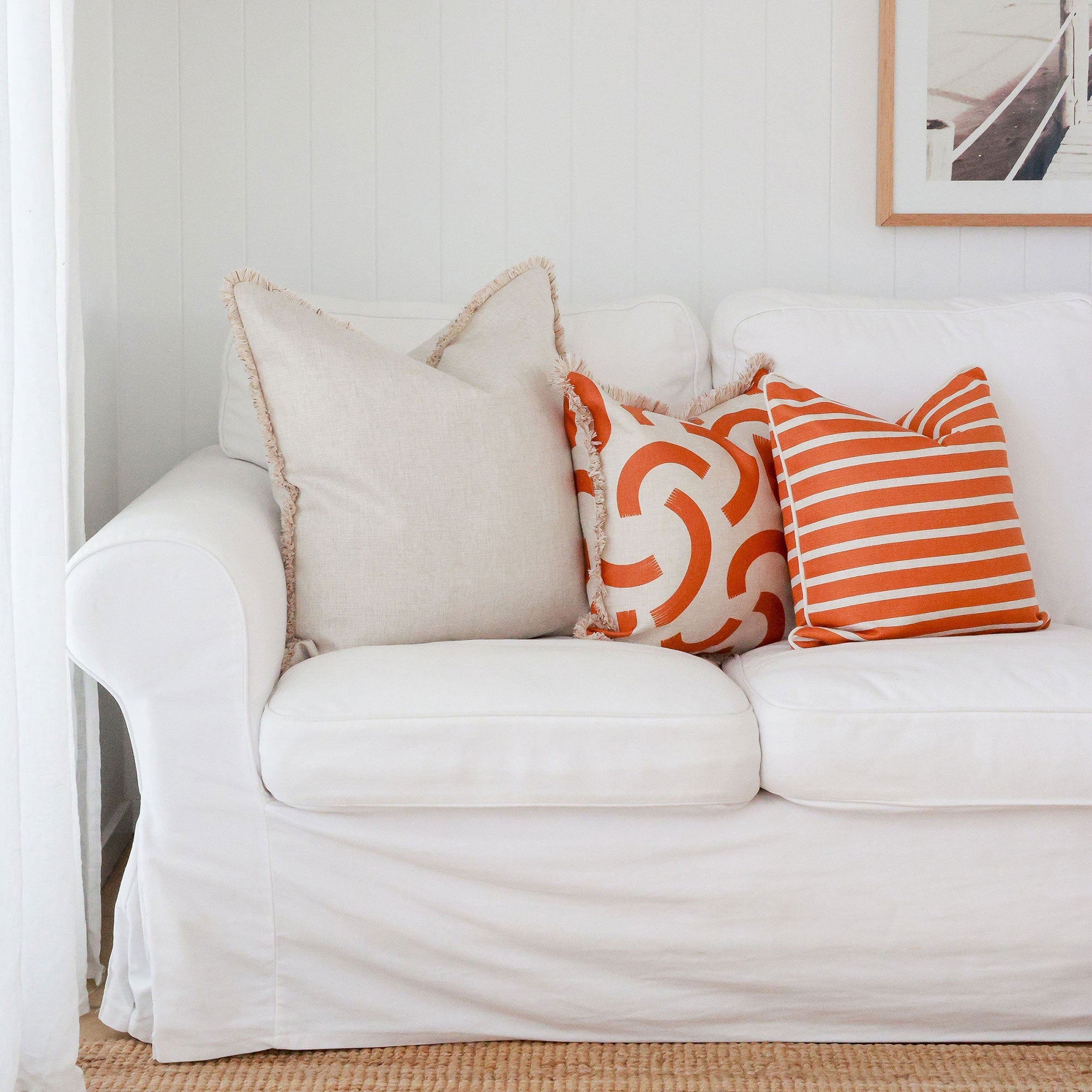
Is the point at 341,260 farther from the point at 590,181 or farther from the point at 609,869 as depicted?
the point at 609,869

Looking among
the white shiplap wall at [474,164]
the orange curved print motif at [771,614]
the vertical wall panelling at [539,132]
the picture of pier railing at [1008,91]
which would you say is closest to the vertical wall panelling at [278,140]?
the white shiplap wall at [474,164]

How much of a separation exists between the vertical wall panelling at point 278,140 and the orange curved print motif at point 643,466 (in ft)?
3.17

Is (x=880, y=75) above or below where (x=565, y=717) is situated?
above

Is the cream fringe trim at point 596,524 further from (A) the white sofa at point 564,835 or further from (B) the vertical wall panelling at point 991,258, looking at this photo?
(B) the vertical wall panelling at point 991,258

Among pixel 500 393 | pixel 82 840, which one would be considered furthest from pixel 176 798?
pixel 500 393

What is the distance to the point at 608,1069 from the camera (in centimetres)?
124

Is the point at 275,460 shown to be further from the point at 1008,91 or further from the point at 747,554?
the point at 1008,91

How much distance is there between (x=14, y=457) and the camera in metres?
1.06

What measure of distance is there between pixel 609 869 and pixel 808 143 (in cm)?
162

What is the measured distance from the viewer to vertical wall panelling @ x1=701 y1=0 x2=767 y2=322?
211cm

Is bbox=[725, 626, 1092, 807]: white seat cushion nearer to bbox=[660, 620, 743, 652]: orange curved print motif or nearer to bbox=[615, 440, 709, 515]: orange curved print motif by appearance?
bbox=[660, 620, 743, 652]: orange curved print motif

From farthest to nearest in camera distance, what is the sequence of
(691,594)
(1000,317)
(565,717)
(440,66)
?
(440,66), (1000,317), (691,594), (565,717)

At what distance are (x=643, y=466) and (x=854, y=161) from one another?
1092 mm

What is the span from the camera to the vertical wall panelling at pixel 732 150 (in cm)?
211
